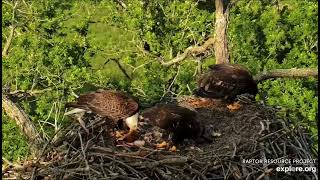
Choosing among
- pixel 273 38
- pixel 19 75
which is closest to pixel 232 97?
pixel 19 75

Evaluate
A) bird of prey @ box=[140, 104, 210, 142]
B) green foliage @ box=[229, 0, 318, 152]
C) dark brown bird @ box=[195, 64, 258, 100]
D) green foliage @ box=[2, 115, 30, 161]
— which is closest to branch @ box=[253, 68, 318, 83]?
dark brown bird @ box=[195, 64, 258, 100]

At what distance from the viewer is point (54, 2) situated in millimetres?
17203

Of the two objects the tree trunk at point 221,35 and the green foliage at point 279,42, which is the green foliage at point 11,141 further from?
the green foliage at point 279,42

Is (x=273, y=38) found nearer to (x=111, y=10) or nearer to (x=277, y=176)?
(x=111, y=10)

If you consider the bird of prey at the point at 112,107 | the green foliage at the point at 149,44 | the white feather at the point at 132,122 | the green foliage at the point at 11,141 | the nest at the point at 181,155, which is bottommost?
the green foliage at the point at 11,141

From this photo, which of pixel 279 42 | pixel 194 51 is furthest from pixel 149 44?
pixel 279 42

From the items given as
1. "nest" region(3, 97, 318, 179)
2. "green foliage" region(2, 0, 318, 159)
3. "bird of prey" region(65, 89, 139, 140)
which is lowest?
"green foliage" region(2, 0, 318, 159)

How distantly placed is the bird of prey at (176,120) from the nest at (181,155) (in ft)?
0.28

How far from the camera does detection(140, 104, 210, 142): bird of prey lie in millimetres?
5965

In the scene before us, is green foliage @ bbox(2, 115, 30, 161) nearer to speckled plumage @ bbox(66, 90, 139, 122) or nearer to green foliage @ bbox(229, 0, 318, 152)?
green foliage @ bbox(229, 0, 318, 152)

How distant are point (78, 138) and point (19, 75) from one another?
314 inches

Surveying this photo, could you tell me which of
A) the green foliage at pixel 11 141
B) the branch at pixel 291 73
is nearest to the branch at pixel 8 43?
the green foliage at pixel 11 141

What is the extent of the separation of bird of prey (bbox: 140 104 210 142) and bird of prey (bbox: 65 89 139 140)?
0.58 feet

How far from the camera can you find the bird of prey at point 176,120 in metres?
5.96
